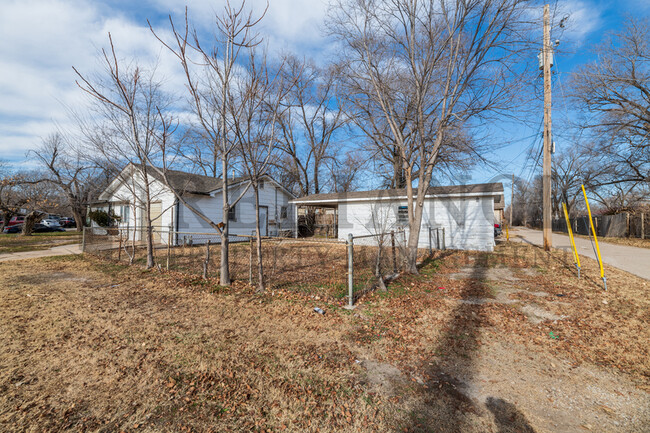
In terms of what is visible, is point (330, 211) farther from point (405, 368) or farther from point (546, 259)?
point (405, 368)

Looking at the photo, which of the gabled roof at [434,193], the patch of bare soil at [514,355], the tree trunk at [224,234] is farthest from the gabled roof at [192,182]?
the patch of bare soil at [514,355]

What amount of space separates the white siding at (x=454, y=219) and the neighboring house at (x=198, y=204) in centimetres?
608

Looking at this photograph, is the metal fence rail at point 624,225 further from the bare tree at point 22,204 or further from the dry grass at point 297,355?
the bare tree at point 22,204

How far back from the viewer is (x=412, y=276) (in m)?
7.75

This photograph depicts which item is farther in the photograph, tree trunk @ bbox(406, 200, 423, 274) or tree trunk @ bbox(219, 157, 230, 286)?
tree trunk @ bbox(406, 200, 423, 274)

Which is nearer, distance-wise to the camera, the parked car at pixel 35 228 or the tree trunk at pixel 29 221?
the tree trunk at pixel 29 221

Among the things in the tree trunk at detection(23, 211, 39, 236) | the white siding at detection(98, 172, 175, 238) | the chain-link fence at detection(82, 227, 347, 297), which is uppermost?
the white siding at detection(98, 172, 175, 238)

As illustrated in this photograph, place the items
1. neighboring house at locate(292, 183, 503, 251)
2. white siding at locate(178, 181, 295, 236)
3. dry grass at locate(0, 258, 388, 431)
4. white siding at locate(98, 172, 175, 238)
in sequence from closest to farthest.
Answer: dry grass at locate(0, 258, 388, 431), neighboring house at locate(292, 183, 503, 251), white siding at locate(98, 172, 175, 238), white siding at locate(178, 181, 295, 236)

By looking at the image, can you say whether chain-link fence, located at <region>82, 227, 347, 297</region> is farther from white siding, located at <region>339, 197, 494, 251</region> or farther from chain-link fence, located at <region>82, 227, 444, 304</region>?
white siding, located at <region>339, 197, 494, 251</region>

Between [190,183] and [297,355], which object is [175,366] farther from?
[190,183]

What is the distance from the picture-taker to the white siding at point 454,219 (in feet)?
42.1

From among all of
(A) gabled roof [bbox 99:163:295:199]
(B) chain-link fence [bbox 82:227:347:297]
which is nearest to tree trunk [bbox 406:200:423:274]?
(B) chain-link fence [bbox 82:227:347:297]

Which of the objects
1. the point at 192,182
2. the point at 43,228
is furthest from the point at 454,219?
the point at 43,228

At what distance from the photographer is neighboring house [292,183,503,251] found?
12828 mm
